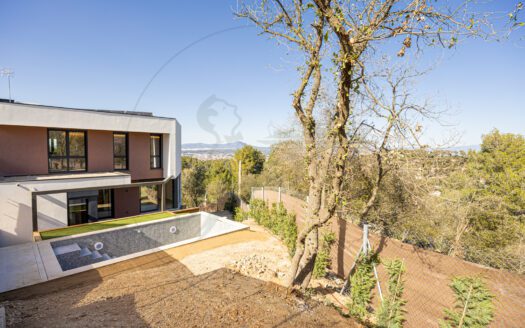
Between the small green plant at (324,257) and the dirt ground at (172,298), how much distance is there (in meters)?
0.89

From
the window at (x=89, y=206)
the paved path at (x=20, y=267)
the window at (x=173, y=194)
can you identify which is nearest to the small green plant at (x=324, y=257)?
the paved path at (x=20, y=267)

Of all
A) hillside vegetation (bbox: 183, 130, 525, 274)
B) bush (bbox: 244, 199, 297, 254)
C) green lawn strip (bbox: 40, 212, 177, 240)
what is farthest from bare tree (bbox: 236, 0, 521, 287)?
green lawn strip (bbox: 40, 212, 177, 240)

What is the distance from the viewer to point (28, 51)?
1104cm

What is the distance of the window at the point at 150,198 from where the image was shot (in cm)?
1392

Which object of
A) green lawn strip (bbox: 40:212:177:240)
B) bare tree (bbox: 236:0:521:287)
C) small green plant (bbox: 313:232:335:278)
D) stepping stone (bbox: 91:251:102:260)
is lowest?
stepping stone (bbox: 91:251:102:260)

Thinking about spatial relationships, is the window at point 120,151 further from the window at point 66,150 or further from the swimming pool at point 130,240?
the swimming pool at point 130,240

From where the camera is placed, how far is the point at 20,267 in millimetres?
6016

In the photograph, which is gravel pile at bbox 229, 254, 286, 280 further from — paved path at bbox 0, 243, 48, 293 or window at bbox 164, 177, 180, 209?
window at bbox 164, 177, 180, 209

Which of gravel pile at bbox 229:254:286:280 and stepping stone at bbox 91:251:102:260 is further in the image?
stepping stone at bbox 91:251:102:260

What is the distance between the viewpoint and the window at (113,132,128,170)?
475 inches

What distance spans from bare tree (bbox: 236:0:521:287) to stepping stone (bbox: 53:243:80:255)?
7034mm

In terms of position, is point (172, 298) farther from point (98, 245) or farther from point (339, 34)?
point (98, 245)

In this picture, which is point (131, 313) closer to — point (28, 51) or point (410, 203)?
point (410, 203)

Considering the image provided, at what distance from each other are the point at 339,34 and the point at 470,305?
395 centimetres
